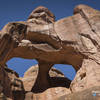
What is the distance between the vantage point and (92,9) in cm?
1435

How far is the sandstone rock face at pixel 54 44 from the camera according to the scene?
11523mm

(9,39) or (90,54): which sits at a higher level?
(9,39)

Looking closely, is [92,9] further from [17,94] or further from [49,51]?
[17,94]

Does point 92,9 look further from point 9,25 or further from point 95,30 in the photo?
point 9,25

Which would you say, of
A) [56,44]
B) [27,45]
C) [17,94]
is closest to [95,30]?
[56,44]

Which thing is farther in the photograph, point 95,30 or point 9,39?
point 95,30

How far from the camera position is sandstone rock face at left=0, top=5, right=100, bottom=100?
1152 centimetres

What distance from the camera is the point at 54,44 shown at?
46.0ft

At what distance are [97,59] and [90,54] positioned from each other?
608 millimetres

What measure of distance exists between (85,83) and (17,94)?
5085mm

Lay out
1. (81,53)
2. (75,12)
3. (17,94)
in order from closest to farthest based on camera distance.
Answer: (81,53)
(17,94)
(75,12)

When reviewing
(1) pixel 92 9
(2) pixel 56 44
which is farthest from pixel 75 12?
(2) pixel 56 44

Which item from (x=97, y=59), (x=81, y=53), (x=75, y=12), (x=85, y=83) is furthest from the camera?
(x=75, y=12)

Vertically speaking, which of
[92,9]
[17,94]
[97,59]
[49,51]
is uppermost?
[92,9]
